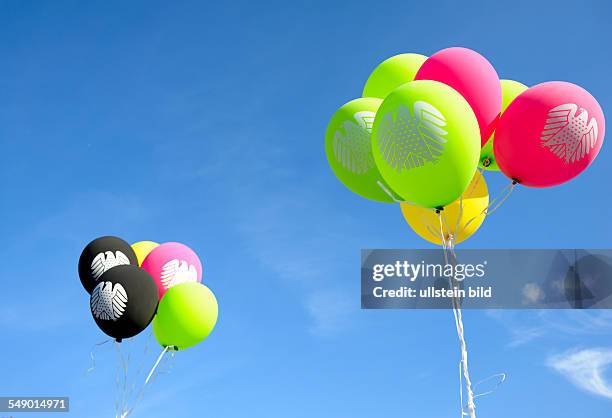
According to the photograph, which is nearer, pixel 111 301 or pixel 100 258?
pixel 111 301

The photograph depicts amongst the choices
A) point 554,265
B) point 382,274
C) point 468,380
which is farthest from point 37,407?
point 554,265

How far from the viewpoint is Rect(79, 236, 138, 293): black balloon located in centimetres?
884

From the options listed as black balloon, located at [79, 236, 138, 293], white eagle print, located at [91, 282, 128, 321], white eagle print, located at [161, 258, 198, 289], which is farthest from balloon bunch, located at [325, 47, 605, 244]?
black balloon, located at [79, 236, 138, 293]

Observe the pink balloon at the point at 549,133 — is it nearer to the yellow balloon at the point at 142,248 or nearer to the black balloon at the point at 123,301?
the black balloon at the point at 123,301

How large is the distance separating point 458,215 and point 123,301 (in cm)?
419

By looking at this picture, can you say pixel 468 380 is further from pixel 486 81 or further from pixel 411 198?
pixel 486 81

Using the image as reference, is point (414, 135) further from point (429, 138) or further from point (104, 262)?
point (104, 262)

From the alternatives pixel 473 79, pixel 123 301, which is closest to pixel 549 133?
pixel 473 79

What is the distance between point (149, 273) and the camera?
890cm

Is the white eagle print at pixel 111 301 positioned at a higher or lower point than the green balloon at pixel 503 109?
lower

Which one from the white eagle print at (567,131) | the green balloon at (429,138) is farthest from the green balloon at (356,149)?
the white eagle print at (567,131)

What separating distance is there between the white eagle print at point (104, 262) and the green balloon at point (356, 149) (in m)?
3.66

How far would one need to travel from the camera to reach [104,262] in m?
8.83

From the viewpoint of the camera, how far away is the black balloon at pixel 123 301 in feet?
26.2
